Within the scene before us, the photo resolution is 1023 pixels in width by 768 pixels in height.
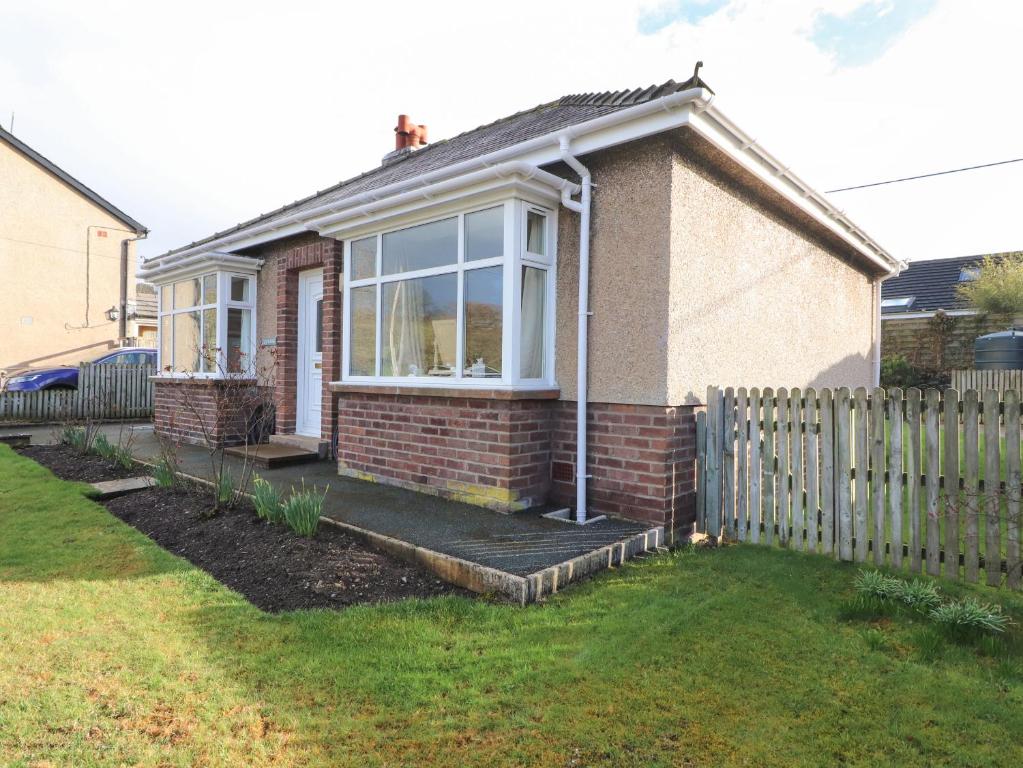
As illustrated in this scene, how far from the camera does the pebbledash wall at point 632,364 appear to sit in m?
5.04

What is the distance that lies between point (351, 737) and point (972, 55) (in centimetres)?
1175

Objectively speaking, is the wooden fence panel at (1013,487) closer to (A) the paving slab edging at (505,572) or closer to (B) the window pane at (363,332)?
(A) the paving slab edging at (505,572)

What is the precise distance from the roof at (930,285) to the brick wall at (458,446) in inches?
648

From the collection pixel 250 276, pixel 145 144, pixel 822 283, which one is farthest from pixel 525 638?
pixel 145 144

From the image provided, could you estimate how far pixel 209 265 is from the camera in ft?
30.9

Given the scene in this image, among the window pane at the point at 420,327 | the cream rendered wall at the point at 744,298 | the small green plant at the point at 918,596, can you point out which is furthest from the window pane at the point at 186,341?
the small green plant at the point at 918,596

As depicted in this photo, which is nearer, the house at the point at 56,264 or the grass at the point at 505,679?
the grass at the point at 505,679

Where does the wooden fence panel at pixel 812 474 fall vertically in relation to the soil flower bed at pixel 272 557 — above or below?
above

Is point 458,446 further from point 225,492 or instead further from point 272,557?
point 225,492

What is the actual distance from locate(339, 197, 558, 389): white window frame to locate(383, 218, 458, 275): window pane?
5 cm

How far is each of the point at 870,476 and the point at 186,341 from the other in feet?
33.5

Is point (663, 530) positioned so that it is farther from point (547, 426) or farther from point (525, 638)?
point (525, 638)

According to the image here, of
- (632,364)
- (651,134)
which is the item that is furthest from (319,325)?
(651,134)

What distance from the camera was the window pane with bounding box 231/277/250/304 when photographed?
31.3 feet
